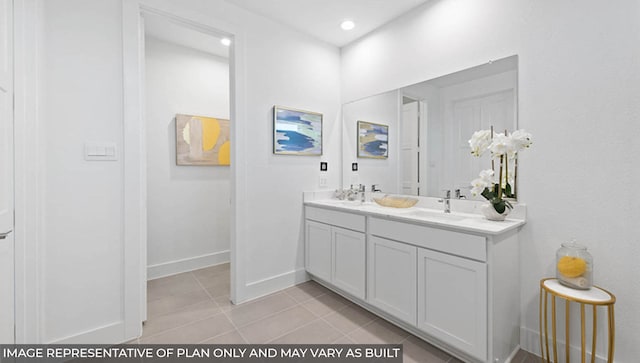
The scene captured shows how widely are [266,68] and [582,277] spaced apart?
2777mm

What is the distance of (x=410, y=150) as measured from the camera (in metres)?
2.51


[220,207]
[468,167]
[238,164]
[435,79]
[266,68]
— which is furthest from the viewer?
[220,207]

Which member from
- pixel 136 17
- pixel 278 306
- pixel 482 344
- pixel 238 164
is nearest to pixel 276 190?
pixel 238 164

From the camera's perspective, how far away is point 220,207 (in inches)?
138

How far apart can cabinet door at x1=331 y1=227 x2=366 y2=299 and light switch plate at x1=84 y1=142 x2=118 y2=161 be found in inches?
71.1

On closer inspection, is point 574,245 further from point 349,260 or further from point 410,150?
point 349,260

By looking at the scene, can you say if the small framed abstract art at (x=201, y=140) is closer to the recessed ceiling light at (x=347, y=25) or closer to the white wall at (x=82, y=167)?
the white wall at (x=82, y=167)

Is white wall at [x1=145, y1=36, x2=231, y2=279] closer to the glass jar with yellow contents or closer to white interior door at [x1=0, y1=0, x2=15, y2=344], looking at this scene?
white interior door at [x1=0, y1=0, x2=15, y2=344]

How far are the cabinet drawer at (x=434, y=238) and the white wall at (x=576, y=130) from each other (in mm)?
524

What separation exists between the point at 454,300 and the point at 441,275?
15 cm

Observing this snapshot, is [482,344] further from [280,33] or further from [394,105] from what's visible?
[280,33]

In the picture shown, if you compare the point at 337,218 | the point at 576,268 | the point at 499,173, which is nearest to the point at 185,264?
the point at 337,218

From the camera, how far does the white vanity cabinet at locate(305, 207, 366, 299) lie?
2258 mm

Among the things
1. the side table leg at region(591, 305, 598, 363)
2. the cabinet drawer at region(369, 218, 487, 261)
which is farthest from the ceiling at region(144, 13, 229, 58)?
the side table leg at region(591, 305, 598, 363)
